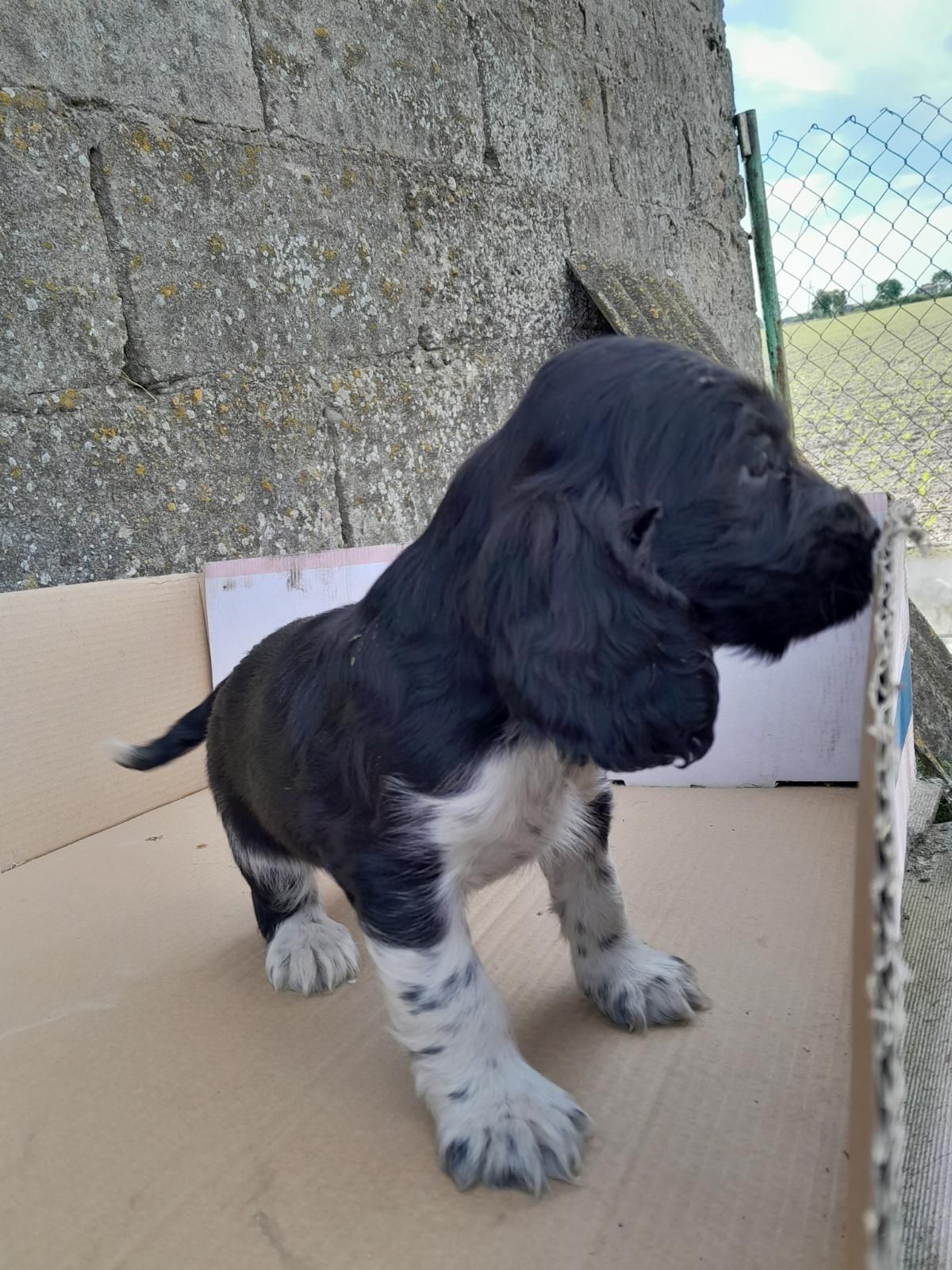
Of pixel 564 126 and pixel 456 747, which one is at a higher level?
pixel 564 126

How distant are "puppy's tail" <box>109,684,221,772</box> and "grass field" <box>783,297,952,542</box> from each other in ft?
15.1

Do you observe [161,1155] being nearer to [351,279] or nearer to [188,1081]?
[188,1081]

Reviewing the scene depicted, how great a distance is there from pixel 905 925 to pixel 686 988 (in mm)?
479

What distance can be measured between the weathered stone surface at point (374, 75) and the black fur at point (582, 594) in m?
2.21

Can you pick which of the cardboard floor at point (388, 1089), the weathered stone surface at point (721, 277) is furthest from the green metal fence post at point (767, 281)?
the cardboard floor at point (388, 1089)

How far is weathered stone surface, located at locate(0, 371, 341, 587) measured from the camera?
2393mm

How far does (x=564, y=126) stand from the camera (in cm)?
417

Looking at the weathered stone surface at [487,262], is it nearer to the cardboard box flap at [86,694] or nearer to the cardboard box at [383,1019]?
the cardboard box at [383,1019]

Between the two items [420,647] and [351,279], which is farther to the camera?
[351,279]

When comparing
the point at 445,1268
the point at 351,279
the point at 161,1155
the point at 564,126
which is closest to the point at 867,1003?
the point at 445,1268

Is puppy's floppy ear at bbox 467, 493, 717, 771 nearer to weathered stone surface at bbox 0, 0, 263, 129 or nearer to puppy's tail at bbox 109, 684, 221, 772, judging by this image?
puppy's tail at bbox 109, 684, 221, 772

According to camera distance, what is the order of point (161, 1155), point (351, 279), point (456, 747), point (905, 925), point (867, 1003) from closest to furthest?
point (867, 1003) → point (456, 747) → point (161, 1155) → point (905, 925) → point (351, 279)

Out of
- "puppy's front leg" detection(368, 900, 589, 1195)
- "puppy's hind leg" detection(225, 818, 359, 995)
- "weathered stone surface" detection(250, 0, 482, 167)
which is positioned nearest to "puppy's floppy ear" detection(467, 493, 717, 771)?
"puppy's front leg" detection(368, 900, 589, 1195)

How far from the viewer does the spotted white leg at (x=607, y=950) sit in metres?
1.52
